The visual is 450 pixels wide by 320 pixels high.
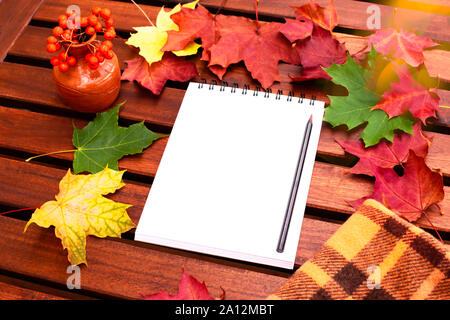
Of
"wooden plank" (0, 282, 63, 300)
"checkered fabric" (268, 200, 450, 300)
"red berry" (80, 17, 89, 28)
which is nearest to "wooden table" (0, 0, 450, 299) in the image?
"wooden plank" (0, 282, 63, 300)

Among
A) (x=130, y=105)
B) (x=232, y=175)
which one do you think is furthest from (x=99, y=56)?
(x=232, y=175)

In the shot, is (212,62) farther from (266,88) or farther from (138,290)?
(138,290)

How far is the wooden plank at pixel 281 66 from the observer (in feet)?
3.28

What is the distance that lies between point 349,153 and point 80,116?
62 centimetres

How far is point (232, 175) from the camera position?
91 cm

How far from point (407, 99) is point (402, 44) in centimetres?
15

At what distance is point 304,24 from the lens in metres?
1.03

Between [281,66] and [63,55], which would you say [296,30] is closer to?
[281,66]

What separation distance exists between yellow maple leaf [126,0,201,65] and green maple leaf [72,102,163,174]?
0.53 ft

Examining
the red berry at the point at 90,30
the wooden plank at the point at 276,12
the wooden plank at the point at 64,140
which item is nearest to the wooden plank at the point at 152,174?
Result: the wooden plank at the point at 64,140

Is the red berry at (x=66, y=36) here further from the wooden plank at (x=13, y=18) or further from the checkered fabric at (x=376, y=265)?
the checkered fabric at (x=376, y=265)

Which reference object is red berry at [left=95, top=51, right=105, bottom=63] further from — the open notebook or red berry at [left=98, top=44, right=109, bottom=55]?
the open notebook

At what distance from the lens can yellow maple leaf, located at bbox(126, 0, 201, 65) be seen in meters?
1.04
